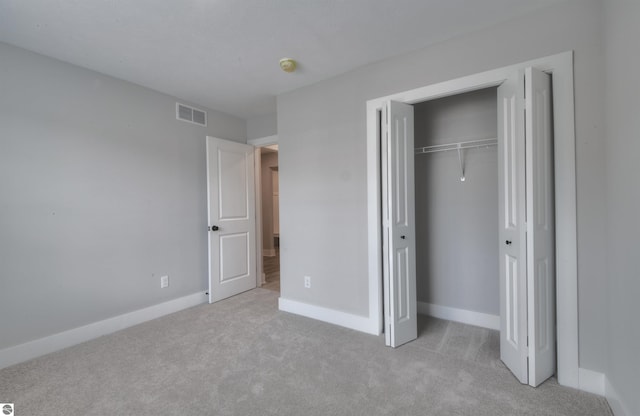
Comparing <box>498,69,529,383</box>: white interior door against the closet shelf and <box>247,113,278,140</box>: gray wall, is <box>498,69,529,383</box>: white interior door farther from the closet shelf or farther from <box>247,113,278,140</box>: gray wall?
<box>247,113,278,140</box>: gray wall

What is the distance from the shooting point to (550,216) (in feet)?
5.98

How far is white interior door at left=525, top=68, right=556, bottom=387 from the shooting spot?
1.76m

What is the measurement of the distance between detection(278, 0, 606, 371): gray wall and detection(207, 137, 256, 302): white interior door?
0.93 metres

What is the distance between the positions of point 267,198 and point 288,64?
468 cm

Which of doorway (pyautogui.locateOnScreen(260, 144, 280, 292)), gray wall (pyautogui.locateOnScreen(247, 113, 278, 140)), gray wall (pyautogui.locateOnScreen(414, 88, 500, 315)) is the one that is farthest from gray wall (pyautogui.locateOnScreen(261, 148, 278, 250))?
gray wall (pyautogui.locateOnScreen(414, 88, 500, 315))

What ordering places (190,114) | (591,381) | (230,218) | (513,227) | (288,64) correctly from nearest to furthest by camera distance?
(591,381)
(513,227)
(288,64)
(190,114)
(230,218)

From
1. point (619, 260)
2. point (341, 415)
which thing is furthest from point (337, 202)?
point (619, 260)

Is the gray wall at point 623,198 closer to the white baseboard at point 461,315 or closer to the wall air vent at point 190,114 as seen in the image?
the white baseboard at point 461,315

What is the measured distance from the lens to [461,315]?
2.80 m

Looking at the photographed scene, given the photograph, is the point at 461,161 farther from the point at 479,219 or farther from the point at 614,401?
the point at 614,401

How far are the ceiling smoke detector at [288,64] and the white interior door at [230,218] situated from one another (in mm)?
1487

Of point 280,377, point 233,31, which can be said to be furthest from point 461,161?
point 280,377

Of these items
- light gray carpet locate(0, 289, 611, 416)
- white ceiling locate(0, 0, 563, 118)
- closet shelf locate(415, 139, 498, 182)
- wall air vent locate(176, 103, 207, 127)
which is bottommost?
light gray carpet locate(0, 289, 611, 416)

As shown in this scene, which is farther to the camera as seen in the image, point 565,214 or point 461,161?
point 461,161
